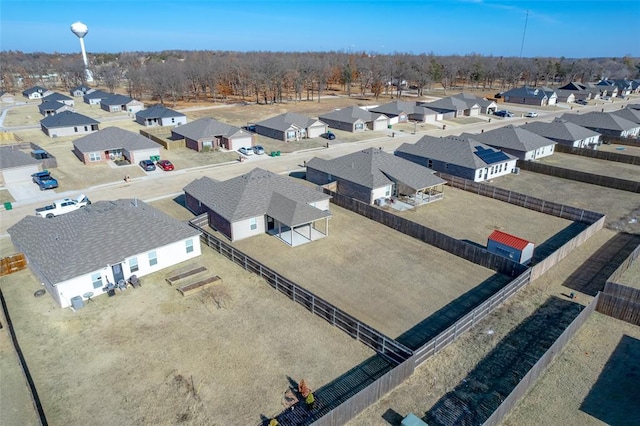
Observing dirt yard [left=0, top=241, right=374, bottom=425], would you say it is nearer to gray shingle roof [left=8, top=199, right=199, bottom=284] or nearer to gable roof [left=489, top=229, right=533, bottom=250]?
gray shingle roof [left=8, top=199, right=199, bottom=284]

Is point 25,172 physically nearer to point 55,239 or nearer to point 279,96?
point 55,239

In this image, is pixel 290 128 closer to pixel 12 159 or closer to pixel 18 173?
pixel 18 173

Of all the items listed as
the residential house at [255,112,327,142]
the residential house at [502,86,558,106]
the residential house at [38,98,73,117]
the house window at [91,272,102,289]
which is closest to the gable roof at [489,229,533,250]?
the house window at [91,272,102,289]

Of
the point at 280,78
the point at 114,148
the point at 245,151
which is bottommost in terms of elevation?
the point at 245,151

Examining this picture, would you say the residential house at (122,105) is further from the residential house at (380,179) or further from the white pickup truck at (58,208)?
the residential house at (380,179)

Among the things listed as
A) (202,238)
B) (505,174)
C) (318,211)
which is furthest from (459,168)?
(202,238)

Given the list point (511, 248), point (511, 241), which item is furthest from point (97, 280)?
point (511, 241)

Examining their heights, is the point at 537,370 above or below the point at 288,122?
below
